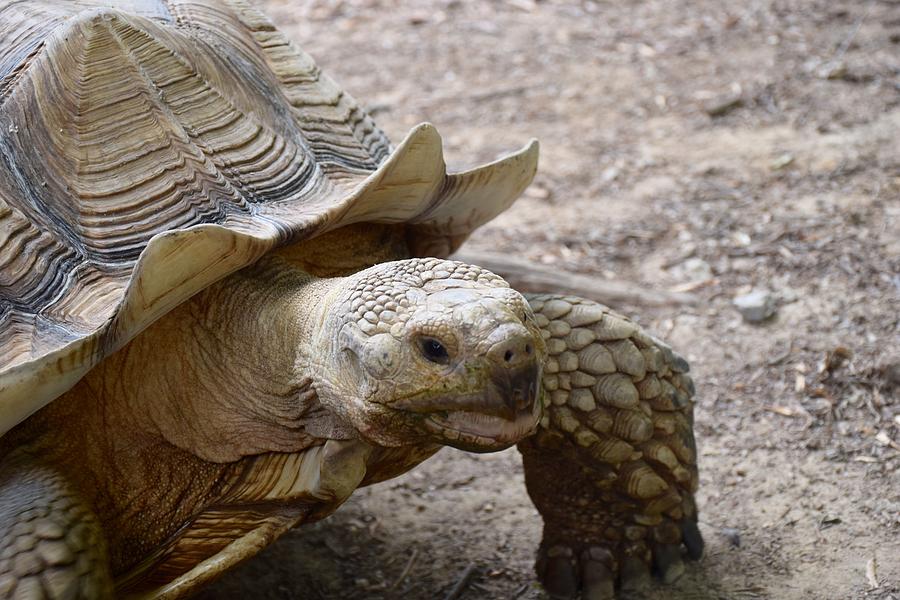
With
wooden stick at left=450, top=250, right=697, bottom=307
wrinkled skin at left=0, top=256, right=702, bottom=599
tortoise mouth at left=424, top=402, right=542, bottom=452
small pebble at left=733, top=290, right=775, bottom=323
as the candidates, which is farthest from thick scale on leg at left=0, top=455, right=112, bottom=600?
small pebble at left=733, top=290, right=775, bottom=323

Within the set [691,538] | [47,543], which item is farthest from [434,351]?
[691,538]

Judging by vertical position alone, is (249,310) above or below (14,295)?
below

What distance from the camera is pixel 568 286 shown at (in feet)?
14.0

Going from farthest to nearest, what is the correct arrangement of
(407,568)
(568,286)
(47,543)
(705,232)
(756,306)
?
(705,232) < (568,286) < (756,306) < (407,568) < (47,543)

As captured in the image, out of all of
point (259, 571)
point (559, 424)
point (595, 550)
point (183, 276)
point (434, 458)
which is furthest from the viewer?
point (434, 458)

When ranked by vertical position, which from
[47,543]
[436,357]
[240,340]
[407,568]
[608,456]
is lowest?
[407,568]

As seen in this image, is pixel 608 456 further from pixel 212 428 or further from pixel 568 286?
pixel 568 286

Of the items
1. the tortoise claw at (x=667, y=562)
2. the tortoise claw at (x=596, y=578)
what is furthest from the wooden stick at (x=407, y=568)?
the tortoise claw at (x=667, y=562)

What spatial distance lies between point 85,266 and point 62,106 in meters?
0.45

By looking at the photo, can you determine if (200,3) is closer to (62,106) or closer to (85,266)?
(62,106)

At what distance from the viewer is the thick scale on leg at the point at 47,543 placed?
208 centimetres

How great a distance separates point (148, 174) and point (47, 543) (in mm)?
836

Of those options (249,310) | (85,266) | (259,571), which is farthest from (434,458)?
(85,266)

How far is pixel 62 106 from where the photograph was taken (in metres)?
2.48
